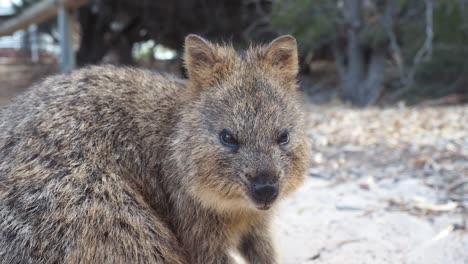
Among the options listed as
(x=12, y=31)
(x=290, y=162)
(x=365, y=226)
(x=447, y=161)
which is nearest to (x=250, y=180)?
(x=290, y=162)

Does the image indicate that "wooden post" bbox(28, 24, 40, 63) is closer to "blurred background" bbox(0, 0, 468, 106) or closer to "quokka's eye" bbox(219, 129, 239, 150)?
"blurred background" bbox(0, 0, 468, 106)

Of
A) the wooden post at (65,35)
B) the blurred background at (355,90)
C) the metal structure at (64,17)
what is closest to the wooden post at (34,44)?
the blurred background at (355,90)

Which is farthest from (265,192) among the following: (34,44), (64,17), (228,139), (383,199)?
(34,44)

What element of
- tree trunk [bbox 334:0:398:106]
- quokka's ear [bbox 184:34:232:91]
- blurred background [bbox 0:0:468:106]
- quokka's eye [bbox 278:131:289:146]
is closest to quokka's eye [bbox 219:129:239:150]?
quokka's eye [bbox 278:131:289:146]

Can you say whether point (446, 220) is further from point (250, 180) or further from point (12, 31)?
point (12, 31)

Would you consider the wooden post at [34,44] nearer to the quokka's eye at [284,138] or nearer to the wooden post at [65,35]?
the wooden post at [65,35]

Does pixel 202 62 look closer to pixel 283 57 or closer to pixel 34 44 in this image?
pixel 283 57
